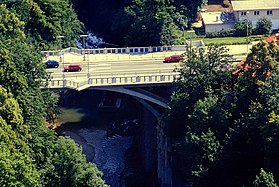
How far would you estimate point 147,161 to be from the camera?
Result: 244ft

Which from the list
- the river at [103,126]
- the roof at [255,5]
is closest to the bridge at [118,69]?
the river at [103,126]

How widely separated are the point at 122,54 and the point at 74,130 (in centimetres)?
928

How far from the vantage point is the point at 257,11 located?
95750 millimetres

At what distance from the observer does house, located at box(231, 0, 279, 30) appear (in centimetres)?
9562

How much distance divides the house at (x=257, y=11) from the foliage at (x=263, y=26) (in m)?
1.77

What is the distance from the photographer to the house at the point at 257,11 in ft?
314

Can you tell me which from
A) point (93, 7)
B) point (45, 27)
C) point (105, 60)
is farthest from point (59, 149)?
point (93, 7)

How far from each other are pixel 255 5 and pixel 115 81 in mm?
30986

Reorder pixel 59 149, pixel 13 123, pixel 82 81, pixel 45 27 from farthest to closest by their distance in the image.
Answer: pixel 45 27
pixel 82 81
pixel 13 123
pixel 59 149

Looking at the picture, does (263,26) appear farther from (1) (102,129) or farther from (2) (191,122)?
(2) (191,122)

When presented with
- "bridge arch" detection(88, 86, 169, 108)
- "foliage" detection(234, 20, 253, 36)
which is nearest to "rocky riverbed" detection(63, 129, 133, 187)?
"bridge arch" detection(88, 86, 169, 108)

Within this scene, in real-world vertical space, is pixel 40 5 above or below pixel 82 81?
above

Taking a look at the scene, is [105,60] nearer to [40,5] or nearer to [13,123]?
[40,5]

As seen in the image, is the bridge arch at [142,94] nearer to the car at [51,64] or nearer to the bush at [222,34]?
A: the car at [51,64]
